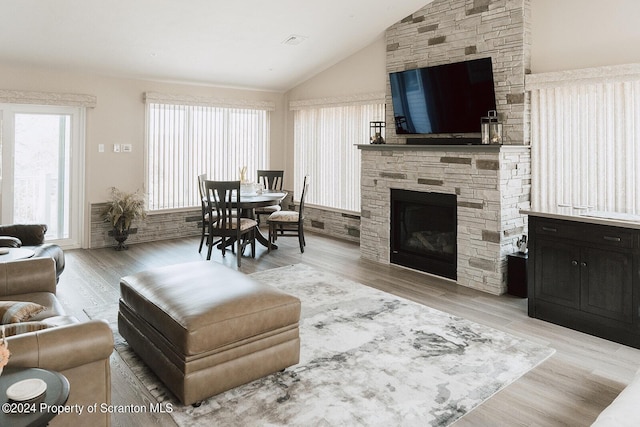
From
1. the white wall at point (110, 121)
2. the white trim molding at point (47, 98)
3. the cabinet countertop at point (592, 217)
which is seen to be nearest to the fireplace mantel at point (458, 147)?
the cabinet countertop at point (592, 217)

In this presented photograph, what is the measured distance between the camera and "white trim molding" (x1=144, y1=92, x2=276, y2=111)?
22.6 ft

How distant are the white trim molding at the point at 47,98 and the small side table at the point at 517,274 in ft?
19.0

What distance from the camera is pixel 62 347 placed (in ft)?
6.06

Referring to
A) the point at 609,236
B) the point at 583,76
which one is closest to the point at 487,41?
the point at 583,76

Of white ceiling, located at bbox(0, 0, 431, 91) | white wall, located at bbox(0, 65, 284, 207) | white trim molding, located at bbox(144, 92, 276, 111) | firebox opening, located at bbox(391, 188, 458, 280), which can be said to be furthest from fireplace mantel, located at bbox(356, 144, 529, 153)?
white wall, located at bbox(0, 65, 284, 207)

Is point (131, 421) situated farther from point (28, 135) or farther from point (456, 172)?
point (28, 135)

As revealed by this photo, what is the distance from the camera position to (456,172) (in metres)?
4.97

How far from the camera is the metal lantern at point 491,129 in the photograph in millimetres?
4762

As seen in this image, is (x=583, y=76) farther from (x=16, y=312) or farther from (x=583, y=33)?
(x=16, y=312)

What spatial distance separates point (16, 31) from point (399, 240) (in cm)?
498

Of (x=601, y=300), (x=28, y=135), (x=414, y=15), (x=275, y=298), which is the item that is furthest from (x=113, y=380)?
(x=414, y=15)

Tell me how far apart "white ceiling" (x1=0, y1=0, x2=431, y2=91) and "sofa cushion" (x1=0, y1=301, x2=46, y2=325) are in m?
3.45

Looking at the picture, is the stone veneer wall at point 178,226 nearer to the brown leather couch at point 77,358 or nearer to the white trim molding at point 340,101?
the white trim molding at point 340,101

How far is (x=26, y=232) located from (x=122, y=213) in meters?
1.89
